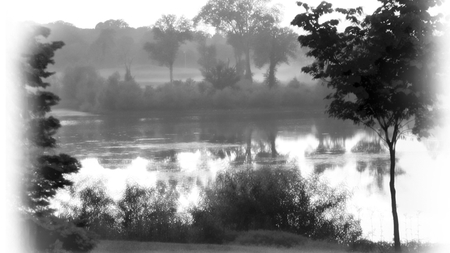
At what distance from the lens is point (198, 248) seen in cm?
1806

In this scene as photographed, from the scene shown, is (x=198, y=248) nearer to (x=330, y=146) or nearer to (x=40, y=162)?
(x=40, y=162)

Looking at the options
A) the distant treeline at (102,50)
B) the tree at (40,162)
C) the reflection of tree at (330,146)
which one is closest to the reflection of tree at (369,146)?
the reflection of tree at (330,146)

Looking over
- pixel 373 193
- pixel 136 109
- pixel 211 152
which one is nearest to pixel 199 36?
pixel 136 109

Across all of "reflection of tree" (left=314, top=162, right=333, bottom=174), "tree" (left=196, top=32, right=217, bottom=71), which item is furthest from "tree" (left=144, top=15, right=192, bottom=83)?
"reflection of tree" (left=314, top=162, right=333, bottom=174)

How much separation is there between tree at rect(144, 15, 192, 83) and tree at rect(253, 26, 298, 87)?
30.7ft

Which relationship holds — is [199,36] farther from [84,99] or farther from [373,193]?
[373,193]

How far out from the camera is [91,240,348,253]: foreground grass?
57.5 ft

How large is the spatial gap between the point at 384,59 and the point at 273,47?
5340 centimetres

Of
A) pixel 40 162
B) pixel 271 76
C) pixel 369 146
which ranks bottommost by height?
pixel 369 146

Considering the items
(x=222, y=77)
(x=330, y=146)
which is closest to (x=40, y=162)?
(x=330, y=146)

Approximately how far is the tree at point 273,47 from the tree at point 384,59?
169 ft

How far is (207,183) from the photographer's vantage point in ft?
89.9

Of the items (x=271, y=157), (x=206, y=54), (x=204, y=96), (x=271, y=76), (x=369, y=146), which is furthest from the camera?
(x=206, y=54)

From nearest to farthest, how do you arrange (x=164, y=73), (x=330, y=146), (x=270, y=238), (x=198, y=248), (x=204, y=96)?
(x=198, y=248), (x=270, y=238), (x=330, y=146), (x=204, y=96), (x=164, y=73)
